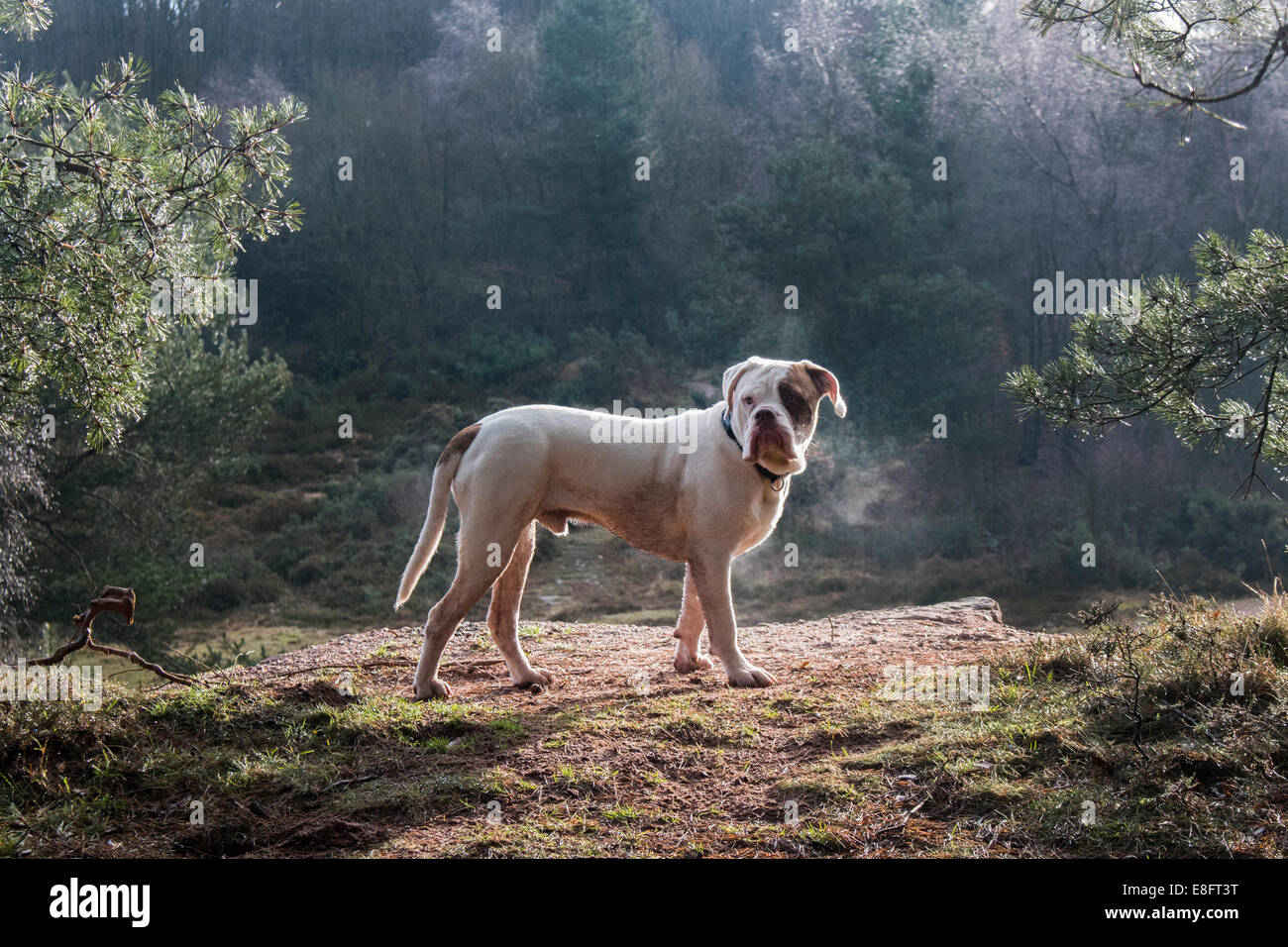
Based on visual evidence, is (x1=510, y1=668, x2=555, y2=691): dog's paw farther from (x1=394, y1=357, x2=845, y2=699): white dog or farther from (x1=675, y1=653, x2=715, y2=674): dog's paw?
(x1=675, y1=653, x2=715, y2=674): dog's paw

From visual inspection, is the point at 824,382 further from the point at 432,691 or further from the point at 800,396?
the point at 432,691

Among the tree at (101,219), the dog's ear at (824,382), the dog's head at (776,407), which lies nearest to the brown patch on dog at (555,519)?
the dog's head at (776,407)

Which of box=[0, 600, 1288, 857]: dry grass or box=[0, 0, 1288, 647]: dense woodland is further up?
box=[0, 0, 1288, 647]: dense woodland

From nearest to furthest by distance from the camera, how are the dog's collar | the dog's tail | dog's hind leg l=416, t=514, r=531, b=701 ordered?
1. dog's hind leg l=416, t=514, r=531, b=701
2. the dog's tail
3. the dog's collar

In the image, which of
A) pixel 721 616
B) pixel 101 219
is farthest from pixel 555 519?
pixel 101 219

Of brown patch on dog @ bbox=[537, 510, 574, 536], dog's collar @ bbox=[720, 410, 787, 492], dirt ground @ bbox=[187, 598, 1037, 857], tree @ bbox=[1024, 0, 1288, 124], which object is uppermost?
tree @ bbox=[1024, 0, 1288, 124]

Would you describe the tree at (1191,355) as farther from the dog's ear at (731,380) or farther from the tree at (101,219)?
the tree at (101,219)

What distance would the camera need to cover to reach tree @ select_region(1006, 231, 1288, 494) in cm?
443

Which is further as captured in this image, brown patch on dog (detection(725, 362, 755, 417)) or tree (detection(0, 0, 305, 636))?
brown patch on dog (detection(725, 362, 755, 417))

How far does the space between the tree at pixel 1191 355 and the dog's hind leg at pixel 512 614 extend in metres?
2.67

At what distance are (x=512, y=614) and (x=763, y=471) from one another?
145 centimetres

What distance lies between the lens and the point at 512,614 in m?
5.06

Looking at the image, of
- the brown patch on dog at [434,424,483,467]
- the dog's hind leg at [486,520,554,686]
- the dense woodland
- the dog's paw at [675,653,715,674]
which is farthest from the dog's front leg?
the dense woodland

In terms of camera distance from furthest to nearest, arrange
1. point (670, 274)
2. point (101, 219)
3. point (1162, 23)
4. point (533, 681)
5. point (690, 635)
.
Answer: point (670, 274) → point (690, 635) → point (533, 681) → point (101, 219) → point (1162, 23)
